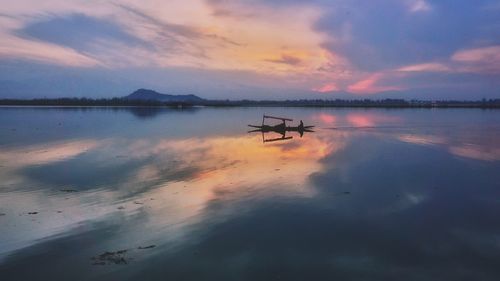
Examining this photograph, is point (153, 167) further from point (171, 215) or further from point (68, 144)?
point (68, 144)

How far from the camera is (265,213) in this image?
1433 centimetres

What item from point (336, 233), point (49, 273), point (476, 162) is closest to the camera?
point (49, 273)

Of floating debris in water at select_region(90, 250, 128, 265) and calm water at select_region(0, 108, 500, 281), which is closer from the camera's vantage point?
calm water at select_region(0, 108, 500, 281)

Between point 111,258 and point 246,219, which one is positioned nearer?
point 111,258

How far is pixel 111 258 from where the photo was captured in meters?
10.2

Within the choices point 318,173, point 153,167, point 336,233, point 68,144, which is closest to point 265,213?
point 336,233

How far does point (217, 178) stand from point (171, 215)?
692 centimetres

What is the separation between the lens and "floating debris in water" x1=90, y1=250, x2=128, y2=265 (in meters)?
9.91

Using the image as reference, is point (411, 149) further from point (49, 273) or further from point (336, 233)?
point (49, 273)

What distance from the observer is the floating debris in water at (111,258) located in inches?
390

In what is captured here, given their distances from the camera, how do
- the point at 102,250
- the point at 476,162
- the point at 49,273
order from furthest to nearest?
the point at 476,162
the point at 102,250
the point at 49,273

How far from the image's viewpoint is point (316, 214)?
46.8 feet

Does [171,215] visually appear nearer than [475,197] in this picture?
Yes

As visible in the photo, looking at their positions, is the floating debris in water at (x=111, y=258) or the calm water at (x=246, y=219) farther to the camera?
the floating debris in water at (x=111, y=258)
